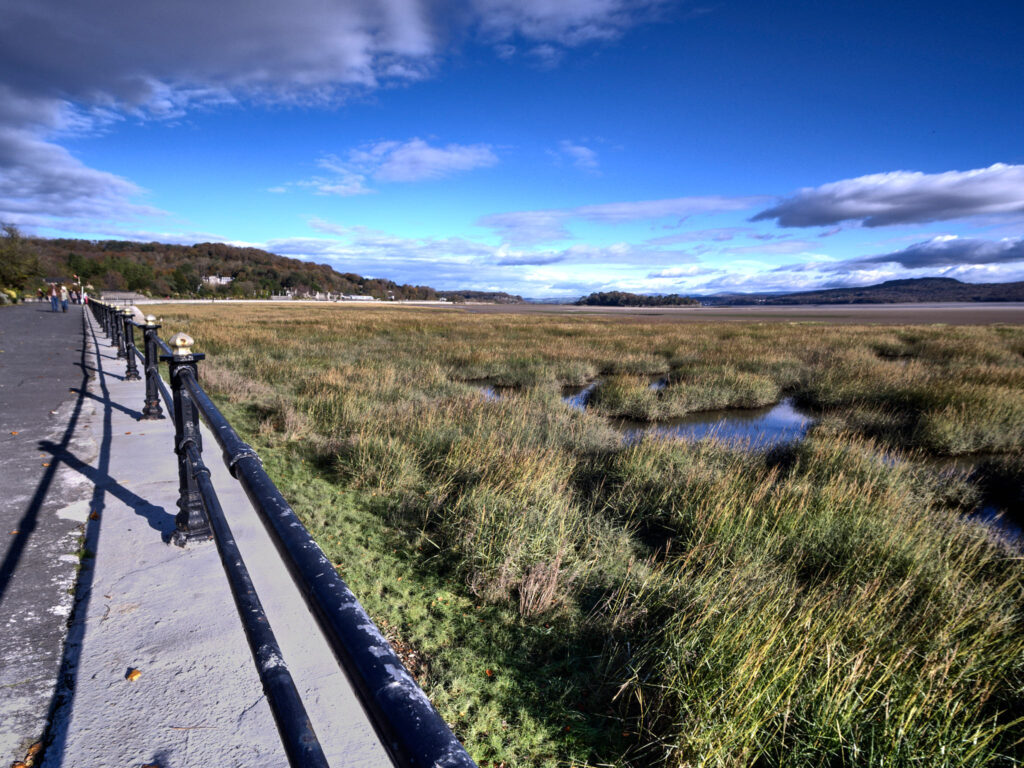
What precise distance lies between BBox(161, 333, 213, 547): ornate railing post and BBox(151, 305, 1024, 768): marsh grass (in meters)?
0.94

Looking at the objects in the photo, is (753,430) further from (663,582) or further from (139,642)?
(139,642)

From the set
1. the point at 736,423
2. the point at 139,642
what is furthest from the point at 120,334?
the point at 736,423

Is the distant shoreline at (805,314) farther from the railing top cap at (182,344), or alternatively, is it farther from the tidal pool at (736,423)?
the railing top cap at (182,344)

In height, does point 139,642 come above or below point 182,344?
below

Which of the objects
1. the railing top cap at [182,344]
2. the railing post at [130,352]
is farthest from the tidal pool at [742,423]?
the railing post at [130,352]

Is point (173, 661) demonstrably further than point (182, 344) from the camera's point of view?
No

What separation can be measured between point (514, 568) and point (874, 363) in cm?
1782

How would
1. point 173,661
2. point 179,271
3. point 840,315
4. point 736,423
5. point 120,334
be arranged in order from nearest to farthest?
1. point 173,661
2. point 120,334
3. point 736,423
4. point 840,315
5. point 179,271

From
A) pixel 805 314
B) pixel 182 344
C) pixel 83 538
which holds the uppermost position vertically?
pixel 182 344

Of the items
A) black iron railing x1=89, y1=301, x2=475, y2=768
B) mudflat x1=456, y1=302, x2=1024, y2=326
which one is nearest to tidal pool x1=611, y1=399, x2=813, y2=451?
black iron railing x1=89, y1=301, x2=475, y2=768

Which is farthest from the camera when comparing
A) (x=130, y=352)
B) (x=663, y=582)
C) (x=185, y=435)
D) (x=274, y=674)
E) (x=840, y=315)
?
(x=840, y=315)

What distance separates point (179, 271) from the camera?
129250 mm

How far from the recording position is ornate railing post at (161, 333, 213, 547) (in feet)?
9.19

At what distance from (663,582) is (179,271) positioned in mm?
156144
